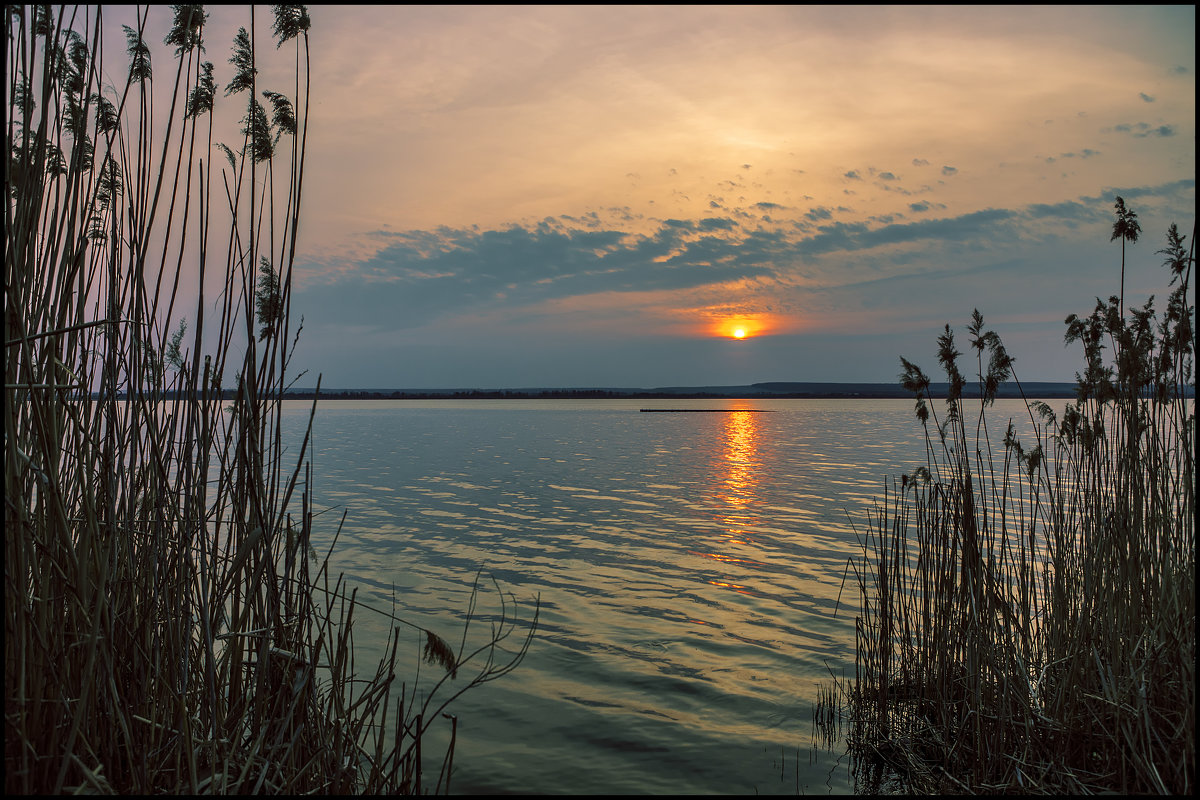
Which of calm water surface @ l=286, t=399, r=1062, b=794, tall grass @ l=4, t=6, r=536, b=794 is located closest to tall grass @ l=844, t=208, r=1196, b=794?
calm water surface @ l=286, t=399, r=1062, b=794

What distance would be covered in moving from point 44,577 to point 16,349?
76 centimetres

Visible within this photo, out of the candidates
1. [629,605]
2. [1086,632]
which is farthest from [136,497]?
[629,605]

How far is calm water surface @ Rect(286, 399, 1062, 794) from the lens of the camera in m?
4.91

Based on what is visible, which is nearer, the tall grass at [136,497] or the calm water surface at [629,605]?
the tall grass at [136,497]

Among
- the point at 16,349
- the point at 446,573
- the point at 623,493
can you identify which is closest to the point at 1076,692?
the point at 16,349

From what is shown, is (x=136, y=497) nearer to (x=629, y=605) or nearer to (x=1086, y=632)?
(x=1086, y=632)

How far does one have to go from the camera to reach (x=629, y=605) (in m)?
8.45

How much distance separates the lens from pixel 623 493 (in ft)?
57.1

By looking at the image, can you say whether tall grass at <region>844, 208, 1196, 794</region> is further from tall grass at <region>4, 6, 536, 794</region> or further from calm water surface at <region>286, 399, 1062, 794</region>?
tall grass at <region>4, 6, 536, 794</region>

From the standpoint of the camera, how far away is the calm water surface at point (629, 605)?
4906mm

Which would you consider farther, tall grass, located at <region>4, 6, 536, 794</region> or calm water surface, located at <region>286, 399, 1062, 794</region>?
calm water surface, located at <region>286, 399, 1062, 794</region>

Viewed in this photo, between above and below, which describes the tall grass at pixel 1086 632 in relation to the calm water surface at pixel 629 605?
above

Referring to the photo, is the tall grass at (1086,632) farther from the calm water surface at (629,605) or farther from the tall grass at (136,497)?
the tall grass at (136,497)

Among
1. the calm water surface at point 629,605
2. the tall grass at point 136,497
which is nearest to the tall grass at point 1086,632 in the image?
the calm water surface at point 629,605
